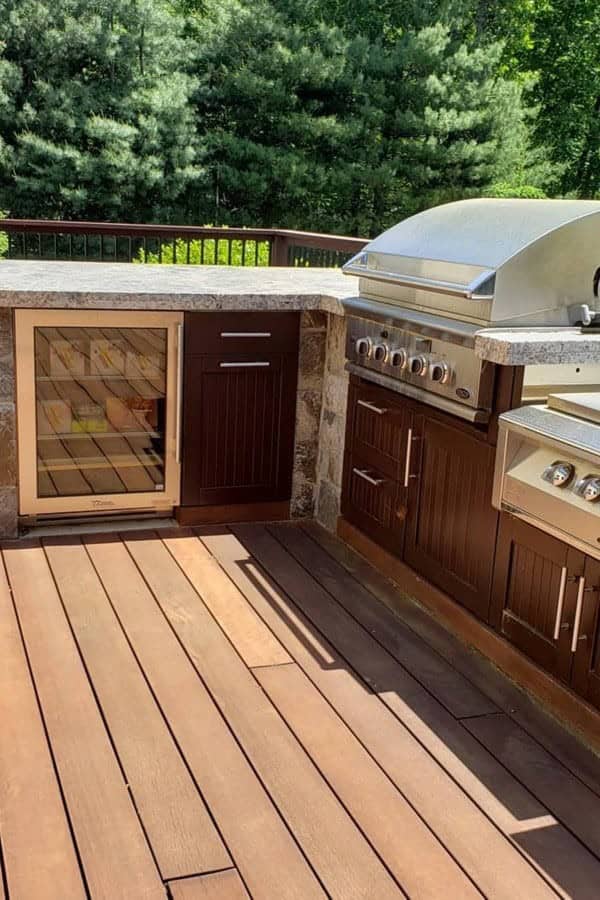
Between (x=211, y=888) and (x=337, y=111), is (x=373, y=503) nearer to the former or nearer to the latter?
(x=211, y=888)

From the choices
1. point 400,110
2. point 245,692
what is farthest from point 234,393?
point 400,110

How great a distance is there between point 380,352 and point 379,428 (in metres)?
0.30

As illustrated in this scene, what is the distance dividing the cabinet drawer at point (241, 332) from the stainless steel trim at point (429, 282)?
0.44 meters

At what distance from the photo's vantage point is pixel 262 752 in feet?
7.59

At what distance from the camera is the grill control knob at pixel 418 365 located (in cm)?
295

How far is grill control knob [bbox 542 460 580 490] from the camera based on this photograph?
2316mm

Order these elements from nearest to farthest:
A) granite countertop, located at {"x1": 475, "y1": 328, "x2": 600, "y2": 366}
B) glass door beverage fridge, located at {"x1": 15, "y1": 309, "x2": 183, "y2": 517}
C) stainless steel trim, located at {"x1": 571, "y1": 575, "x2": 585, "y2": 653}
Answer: stainless steel trim, located at {"x1": 571, "y1": 575, "x2": 585, "y2": 653}, granite countertop, located at {"x1": 475, "y1": 328, "x2": 600, "y2": 366}, glass door beverage fridge, located at {"x1": 15, "y1": 309, "x2": 183, "y2": 517}

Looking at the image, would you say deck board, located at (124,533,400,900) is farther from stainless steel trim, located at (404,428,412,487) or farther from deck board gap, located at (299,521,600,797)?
stainless steel trim, located at (404,428,412,487)

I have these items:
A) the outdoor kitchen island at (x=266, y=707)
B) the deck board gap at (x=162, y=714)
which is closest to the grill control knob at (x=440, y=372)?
the outdoor kitchen island at (x=266, y=707)

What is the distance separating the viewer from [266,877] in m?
1.88

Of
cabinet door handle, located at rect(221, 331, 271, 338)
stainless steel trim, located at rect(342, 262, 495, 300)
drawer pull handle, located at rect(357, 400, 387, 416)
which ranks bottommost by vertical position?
drawer pull handle, located at rect(357, 400, 387, 416)

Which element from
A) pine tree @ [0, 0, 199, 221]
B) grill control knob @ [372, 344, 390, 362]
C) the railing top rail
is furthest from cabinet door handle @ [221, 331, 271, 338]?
pine tree @ [0, 0, 199, 221]

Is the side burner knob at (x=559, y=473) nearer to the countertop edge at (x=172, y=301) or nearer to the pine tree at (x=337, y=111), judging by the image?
the countertop edge at (x=172, y=301)

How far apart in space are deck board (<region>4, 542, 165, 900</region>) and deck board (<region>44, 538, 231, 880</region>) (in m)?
0.03
